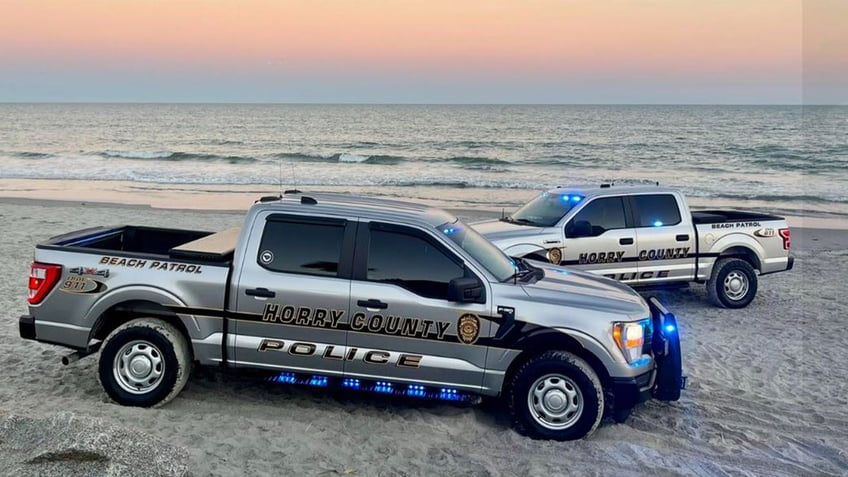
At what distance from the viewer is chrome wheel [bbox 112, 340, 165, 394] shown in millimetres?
5375

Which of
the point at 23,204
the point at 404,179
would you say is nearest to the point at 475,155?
the point at 404,179

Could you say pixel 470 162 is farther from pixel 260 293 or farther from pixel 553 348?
pixel 260 293

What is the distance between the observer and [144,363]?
5.39 m

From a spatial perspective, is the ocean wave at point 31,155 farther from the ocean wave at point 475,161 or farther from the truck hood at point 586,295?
the truck hood at point 586,295

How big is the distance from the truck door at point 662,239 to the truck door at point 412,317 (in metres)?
4.93

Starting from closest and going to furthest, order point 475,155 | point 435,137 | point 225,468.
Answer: point 225,468
point 475,155
point 435,137

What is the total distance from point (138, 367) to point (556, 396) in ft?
11.1

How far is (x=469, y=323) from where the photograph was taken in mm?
5125

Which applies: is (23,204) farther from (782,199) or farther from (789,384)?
(782,199)

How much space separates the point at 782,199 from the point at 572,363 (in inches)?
940

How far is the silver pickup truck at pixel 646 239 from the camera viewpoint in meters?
9.07

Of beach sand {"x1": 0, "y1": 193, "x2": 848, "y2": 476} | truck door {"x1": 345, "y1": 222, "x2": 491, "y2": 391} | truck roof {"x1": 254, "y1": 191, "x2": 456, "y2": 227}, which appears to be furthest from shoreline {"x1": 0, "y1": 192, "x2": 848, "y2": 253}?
truck door {"x1": 345, "y1": 222, "x2": 491, "y2": 391}

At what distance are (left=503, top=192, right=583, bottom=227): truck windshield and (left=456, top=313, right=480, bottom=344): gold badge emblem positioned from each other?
14.2 ft

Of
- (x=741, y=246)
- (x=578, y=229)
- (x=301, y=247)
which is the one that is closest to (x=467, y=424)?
(x=301, y=247)
